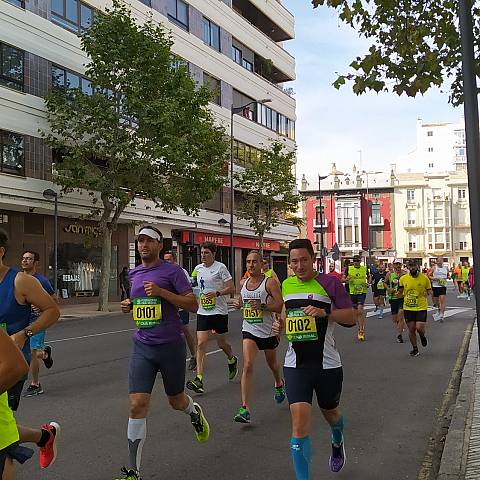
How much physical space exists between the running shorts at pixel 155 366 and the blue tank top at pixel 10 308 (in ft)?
3.29

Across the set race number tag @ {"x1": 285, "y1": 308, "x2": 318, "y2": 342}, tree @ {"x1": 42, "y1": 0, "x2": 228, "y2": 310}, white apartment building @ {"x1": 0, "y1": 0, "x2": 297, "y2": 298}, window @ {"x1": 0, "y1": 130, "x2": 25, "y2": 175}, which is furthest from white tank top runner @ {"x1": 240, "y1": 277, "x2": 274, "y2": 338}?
window @ {"x1": 0, "y1": 130, "x2": 25, "y2": 175}

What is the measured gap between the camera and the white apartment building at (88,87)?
74.7 feet

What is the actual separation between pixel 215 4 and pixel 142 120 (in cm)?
1737

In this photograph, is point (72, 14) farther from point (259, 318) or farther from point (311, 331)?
point (311, 331)

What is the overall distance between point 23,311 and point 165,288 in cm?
124

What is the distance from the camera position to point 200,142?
78.1 feet

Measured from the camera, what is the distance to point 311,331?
449 cm

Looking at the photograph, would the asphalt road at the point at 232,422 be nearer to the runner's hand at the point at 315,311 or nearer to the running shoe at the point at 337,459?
the running shoe at the point at 337,459

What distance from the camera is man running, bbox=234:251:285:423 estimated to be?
675 centimetres

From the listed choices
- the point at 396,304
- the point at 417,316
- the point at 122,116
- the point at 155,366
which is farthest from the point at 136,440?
the point at 122,116

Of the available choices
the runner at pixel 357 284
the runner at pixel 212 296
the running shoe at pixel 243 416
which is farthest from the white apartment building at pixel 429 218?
the running shoe at pixel 243 416

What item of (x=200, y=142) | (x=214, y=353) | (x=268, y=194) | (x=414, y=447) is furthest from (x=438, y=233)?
(x=414, y=447)

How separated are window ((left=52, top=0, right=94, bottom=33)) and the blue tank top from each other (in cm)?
2284

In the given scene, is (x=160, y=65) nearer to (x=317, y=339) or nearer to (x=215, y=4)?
(x=215, y=4)
